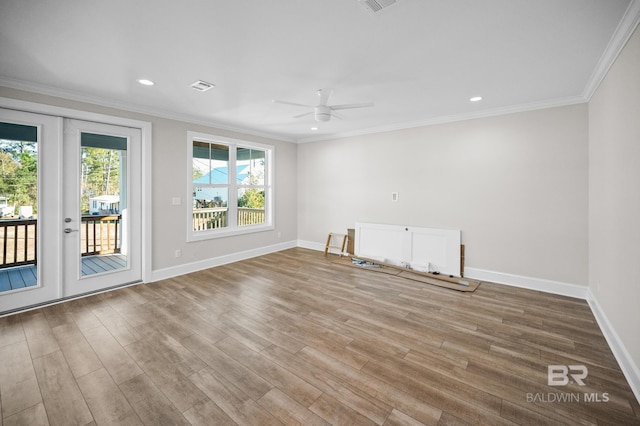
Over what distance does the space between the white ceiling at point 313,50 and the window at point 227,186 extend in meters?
1.28

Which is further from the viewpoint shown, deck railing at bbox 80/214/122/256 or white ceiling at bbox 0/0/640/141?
deck railing at bbox 80/214/122/256

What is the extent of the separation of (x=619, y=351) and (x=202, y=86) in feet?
16.0

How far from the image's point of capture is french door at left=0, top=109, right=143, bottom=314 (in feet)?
10.4

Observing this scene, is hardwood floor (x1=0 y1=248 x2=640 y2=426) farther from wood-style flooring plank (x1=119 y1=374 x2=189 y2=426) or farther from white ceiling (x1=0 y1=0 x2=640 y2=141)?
white ceiling (x1=0 y1=0 x2=640 y2=141)

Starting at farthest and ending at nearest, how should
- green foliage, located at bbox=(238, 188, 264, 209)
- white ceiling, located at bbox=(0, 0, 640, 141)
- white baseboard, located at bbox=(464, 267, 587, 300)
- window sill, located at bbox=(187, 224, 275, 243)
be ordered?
green foliage, located at bbox=(238, 188, 264, 209)
window sill, located at bbox=(187, 224, 275, 243)
white baseboard, located at bbox=(464, 267, 587, 300)
white ceiling, located at bbox=(0, 0, 640, 141)

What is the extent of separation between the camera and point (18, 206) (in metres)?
3.20

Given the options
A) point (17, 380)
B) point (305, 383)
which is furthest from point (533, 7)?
point (17, 380)

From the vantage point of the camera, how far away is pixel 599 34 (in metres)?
2.21

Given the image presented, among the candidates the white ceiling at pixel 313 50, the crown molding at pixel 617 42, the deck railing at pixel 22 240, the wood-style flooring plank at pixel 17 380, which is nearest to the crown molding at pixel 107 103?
the white ceiling at pixel 313 50

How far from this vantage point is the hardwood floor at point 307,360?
176cm

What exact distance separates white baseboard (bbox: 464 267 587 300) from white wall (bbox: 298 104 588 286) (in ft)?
0.23

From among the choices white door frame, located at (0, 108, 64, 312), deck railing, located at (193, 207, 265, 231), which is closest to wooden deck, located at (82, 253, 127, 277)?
white door frame, located at (0, 108, 64, 312)

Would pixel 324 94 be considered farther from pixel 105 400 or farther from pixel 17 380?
pixel 17 380

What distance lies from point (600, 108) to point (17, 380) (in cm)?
600
